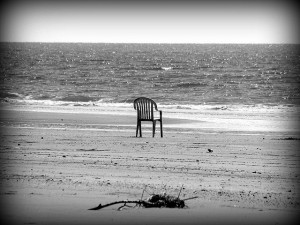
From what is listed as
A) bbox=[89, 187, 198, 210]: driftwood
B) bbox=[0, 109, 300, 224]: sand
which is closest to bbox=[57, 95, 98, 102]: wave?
bbox=[0, 109, 300, 224]: sand

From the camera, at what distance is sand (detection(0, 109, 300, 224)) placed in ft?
15.0

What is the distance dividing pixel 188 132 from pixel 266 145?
8.68 feet

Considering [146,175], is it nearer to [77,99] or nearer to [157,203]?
[157,203]

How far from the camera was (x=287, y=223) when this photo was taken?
4.36m

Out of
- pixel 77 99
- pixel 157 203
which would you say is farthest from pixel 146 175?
pixel 77 99

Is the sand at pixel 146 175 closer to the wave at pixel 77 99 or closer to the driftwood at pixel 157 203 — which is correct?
the driftwood at pixel 157 203

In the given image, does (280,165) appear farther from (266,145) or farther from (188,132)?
(188,132)

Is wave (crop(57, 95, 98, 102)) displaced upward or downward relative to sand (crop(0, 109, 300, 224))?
upward

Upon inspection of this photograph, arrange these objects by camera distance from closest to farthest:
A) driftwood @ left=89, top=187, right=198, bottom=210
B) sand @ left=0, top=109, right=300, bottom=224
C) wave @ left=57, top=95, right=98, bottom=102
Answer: sand @ left=0, top=109, right=300, bottom=224 → driftwood @ left=89, top=187, right=198, bottom=210 → wave @ left=57, top=95, right=98, bottom=102

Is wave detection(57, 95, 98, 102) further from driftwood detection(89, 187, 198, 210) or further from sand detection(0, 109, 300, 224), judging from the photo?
driftwood detection(89, 187, 198, 210)

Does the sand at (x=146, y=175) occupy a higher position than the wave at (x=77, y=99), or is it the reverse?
the wave at (x=77, y=99)

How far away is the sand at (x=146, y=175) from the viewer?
457cm

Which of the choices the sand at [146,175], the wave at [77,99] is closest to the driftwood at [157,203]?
the sand at [146,175]

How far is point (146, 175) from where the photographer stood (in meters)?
6.58
